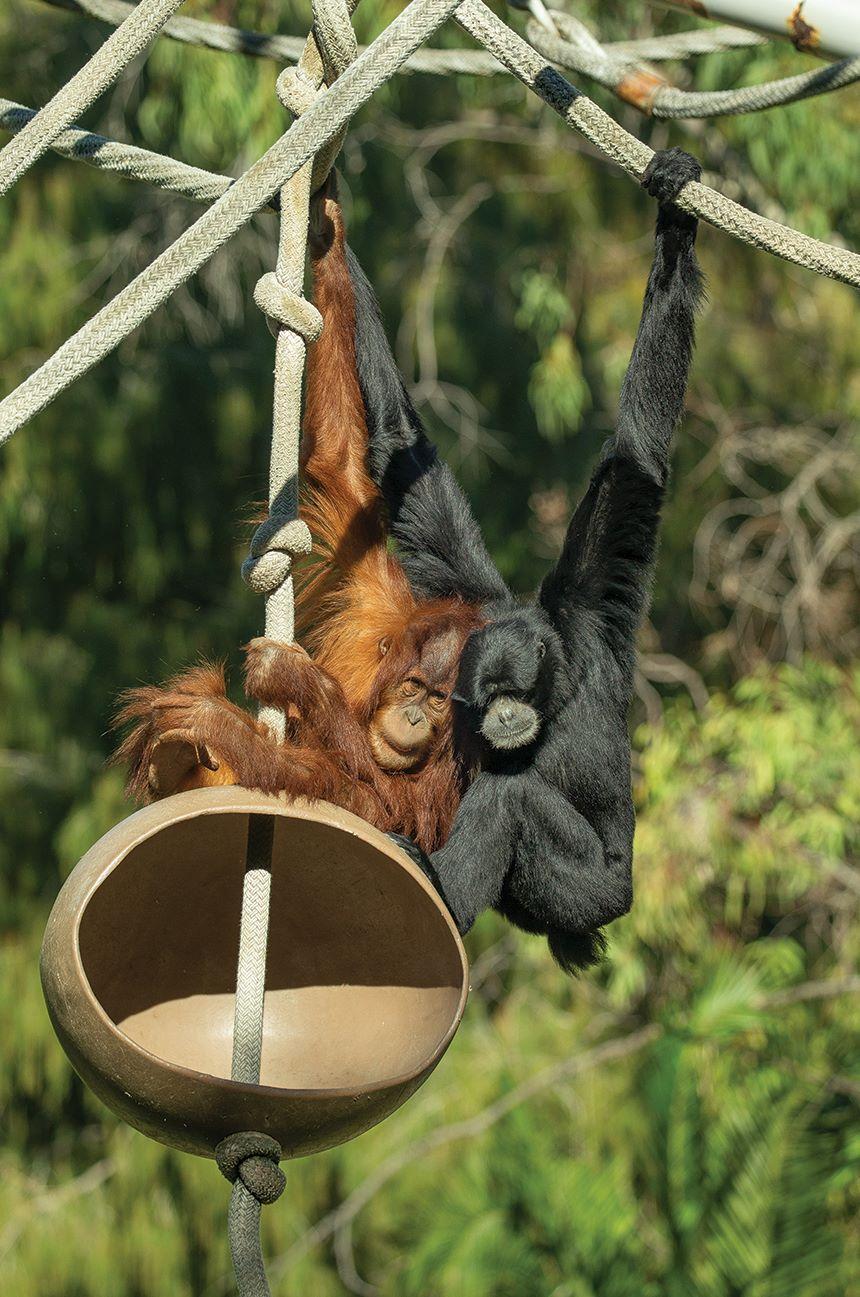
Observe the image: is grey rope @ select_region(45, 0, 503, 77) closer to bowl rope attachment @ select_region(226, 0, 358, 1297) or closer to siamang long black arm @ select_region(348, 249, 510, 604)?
siamang long black arm @ select_region(348, 249, 510, 604)

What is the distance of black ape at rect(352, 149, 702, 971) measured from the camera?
4691 mm

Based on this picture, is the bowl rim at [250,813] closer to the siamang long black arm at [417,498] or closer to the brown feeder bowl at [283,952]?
the brown feeder bowl at [283,952]

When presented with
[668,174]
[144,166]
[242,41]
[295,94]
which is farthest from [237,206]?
[242,41]

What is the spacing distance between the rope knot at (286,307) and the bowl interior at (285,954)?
48.2 inches

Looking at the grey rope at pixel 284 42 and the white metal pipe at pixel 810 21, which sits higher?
the white metal pipe at pixel 810 21

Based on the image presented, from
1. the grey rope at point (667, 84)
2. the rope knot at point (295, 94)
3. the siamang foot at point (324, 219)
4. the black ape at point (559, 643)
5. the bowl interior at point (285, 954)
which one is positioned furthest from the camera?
the grey rope at point (667, 84)

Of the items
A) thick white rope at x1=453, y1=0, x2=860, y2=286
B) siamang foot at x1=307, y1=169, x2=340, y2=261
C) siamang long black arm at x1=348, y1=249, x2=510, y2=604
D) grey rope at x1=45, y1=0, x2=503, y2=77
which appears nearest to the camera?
thick white rope at x1=453, y1=0, x2=860, y2=286

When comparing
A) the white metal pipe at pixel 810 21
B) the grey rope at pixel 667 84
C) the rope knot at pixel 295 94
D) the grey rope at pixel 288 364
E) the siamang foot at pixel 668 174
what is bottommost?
the grey rope at pixel 288 364

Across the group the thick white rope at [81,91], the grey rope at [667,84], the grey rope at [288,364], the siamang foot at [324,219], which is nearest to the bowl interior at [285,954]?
the grey rope at [288,364]

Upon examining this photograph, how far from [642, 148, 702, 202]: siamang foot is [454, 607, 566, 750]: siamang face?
1.32 meters

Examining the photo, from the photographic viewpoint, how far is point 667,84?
530 centimetres

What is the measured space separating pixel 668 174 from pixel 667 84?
1256 millimetres

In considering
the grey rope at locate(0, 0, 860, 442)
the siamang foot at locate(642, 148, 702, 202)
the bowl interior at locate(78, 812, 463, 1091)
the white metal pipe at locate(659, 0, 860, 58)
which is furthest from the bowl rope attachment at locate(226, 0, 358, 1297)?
the white metal pipe at locate(659, 0, 860, 58)

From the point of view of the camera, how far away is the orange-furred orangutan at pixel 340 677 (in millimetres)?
4039
